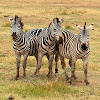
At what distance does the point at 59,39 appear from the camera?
8.56m

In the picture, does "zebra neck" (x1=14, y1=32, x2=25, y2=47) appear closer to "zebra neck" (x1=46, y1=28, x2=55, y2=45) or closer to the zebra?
"zebra neck" (x1=46, y1=28, x2=55, y2=45)

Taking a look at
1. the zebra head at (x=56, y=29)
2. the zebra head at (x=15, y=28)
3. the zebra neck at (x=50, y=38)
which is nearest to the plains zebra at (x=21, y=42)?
the zebra head at (x=15, y=28)

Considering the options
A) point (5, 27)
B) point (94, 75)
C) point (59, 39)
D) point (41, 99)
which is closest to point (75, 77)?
point (94, 75)

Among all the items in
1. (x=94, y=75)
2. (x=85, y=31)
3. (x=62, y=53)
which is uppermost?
(x=85, y=31)

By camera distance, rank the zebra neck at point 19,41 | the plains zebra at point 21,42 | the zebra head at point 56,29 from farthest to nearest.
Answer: the zebra neck at point 19,41 → the plains zebra at point 21,42 → the zebra head at point 56,29

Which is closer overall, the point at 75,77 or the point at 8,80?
the point at 8,80

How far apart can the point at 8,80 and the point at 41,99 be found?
222 cm

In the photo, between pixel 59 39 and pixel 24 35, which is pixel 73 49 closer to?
pixel 59 39

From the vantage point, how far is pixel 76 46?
8.57 metres

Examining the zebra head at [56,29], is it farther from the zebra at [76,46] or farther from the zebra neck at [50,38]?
the zebra at [76,46]

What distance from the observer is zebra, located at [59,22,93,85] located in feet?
26.9

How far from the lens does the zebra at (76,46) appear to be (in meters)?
8.20

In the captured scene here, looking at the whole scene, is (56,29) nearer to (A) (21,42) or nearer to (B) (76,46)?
(B) (76,46)

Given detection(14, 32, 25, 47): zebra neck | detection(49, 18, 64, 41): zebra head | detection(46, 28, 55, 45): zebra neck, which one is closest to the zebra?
detection(46, 28, 55, 45): zebra neck
